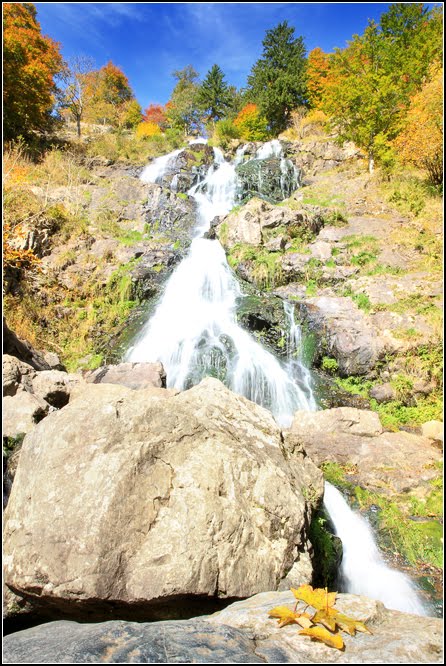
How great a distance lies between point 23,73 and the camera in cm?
1986

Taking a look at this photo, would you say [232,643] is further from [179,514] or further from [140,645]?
[179,514]

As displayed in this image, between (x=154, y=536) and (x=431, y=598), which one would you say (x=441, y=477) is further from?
(x=154, y=536)

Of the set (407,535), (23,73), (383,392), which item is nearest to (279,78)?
(23,73)

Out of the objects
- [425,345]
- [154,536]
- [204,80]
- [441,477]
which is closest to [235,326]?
[425,345]

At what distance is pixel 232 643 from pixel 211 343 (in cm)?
945

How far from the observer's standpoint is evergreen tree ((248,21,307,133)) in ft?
101

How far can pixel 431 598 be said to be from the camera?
487 centimetres

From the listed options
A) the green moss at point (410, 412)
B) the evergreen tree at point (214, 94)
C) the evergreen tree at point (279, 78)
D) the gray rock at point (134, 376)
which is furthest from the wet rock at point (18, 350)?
the evergreen tree at point (214, 94)

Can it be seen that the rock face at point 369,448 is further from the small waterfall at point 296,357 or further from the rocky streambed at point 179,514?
the small waterfall at point 296,357

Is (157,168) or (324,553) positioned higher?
(157,168)

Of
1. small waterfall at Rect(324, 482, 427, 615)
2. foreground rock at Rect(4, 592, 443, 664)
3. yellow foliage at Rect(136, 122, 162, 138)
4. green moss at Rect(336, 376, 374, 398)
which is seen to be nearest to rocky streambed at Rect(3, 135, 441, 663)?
foreground rock at Rect(4, 592, 443, 664)

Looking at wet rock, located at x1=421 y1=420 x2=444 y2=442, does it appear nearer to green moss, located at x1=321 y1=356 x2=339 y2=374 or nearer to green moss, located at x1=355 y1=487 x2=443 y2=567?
green moss, located at x1=355 y1=487 x2=443 y2=567

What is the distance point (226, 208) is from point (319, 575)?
18681mm

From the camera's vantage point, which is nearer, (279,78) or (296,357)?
(296,357)
